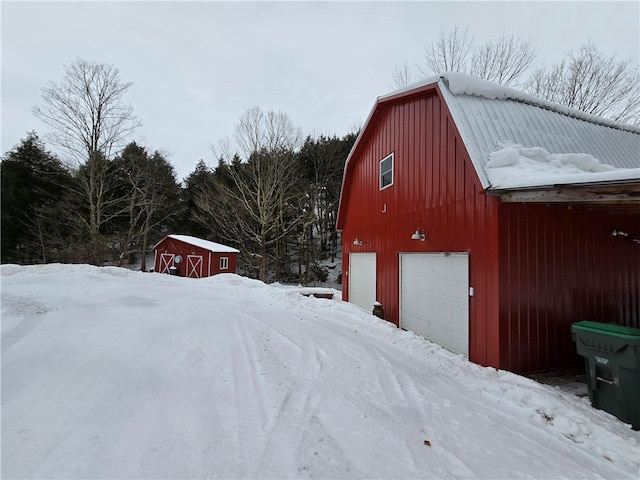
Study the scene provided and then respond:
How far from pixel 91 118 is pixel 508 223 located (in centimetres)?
2186

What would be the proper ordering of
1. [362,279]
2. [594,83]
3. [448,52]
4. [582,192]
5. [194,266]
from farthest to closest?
[194,266], [448,52], [594,83], [362,279], [582,192]

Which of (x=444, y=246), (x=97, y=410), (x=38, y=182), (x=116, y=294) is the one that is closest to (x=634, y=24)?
(x=444, y=246)

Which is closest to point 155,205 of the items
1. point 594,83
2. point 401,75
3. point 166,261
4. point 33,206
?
point 166,261

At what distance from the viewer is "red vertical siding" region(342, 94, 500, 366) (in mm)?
4438

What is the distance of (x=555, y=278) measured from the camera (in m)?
4.58

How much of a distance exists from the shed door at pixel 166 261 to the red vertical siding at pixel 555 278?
67.7 feet

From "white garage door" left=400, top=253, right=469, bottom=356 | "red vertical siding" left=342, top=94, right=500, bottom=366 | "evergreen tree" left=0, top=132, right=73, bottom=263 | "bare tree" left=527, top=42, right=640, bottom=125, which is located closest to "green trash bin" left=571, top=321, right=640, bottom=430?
"red vertical siding" left=342, top=94, right=500, bottom=366

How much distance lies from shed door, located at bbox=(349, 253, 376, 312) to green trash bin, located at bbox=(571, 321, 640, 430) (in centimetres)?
536

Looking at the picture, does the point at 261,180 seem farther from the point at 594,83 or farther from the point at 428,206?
the point at 594,83

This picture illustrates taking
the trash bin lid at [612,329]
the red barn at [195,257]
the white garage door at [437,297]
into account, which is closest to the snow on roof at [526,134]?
the white garage door at [437,297]

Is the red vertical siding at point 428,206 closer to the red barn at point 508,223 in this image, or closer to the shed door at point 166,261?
the red barn at point 508,223

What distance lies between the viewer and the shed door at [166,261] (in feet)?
66.4

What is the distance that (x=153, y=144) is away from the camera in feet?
82.9

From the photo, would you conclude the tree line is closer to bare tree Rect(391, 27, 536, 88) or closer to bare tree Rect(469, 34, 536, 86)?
bare tree Rect(391, 27, 536, 88)
